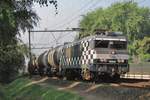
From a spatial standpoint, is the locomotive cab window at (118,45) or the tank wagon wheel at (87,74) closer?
the locomotive cab window at (118,45)

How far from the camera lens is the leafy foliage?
11000 centimetres

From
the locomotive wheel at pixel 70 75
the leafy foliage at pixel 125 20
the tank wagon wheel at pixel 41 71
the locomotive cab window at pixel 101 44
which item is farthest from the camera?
the leafy foliage at pixel 125 20

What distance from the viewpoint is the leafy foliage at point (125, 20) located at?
361ft

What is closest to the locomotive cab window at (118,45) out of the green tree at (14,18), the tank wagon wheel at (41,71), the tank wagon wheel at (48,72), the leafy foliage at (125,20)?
the green tree at (14,18)

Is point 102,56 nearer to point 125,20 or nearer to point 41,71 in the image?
point 41,71

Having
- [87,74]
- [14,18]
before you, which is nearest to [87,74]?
[87,74]

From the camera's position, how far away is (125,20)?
113 meters

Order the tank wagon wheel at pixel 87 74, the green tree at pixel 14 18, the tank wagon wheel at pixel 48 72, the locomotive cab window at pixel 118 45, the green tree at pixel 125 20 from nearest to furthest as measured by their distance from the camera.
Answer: the green tree at pixel 14 18 → the locomotive cab window at pixel 118 45 → the tank wagon wheel at pixel 87 74 → the tank wagon wheel at pixel 48 72 → the green tree at pixel 125 20

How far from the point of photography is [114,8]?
118 metres

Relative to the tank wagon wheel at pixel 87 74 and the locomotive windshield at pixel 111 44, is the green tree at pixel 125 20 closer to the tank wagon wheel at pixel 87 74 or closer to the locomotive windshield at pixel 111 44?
the tank wagon wheel at pixel 87 74

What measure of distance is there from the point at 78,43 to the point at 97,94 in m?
12.7

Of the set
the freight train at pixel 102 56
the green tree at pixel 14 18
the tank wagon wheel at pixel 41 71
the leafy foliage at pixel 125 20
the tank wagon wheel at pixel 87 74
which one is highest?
the leafy foliage at pixel 125 20

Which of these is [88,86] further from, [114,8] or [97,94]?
[114,8]

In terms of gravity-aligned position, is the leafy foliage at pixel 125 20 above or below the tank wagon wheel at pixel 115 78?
above
